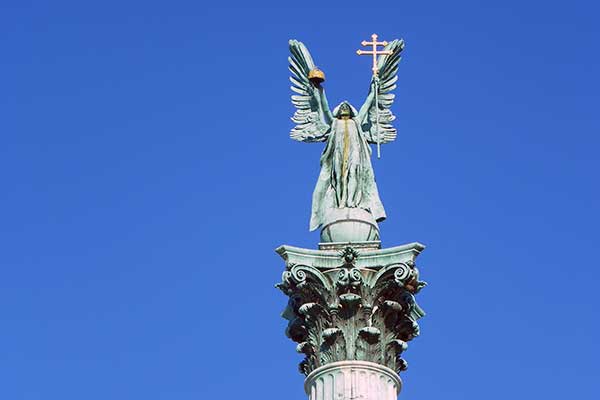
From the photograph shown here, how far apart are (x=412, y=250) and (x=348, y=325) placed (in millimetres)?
2150

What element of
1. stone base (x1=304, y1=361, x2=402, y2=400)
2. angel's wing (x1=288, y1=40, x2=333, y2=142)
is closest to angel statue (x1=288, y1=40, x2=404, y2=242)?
angel's wing (x1=288, y1=40, x2=333, y2=142)

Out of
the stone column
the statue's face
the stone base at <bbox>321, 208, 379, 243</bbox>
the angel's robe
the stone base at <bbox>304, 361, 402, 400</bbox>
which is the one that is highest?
the statue's face

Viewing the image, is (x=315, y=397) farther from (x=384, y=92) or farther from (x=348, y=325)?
(x=384, y=92)

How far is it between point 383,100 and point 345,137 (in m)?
2.14

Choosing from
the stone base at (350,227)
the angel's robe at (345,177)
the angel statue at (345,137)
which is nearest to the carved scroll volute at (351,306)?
the stone base at (350,227)

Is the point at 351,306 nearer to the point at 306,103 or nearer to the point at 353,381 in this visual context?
the point at 353,381

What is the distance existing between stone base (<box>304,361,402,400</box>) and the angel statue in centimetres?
315

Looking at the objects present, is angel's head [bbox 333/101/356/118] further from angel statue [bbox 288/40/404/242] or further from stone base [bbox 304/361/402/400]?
stone base [bbox 304/361/402/400]

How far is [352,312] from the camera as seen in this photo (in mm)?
30656

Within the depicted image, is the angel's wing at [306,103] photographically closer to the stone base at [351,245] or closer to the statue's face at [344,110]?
the statue's face at [344,110]

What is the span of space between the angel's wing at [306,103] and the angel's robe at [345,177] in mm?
599

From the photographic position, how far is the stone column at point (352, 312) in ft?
99.5

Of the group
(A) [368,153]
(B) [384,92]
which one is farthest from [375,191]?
(B) [384,92]

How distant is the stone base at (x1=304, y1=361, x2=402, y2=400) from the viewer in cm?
3000
